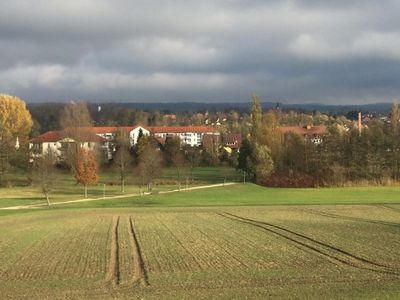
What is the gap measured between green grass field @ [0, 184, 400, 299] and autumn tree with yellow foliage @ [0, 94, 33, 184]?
6343 centimetres

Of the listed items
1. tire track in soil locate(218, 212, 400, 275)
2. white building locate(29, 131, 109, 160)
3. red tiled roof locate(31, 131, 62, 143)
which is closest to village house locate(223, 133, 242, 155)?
white building locate(29, 131, 109, 160)

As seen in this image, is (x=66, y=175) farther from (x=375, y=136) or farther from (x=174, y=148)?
(x=375, y=136)

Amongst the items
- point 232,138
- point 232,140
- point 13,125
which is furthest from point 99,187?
point 232,138

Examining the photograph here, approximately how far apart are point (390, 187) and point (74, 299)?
248 ft

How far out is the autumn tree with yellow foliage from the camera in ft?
333

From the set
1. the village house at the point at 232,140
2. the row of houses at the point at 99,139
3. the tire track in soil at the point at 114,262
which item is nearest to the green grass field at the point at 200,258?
the tire track in soil at the point at 114,262

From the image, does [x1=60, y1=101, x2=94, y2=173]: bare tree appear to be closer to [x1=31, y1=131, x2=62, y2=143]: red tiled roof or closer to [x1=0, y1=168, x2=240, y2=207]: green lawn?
[x1=0, y1=168, x2=240, y2=207]: green lawn

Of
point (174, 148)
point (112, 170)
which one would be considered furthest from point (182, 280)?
point (174, 148)

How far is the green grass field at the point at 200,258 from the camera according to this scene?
16.4 m

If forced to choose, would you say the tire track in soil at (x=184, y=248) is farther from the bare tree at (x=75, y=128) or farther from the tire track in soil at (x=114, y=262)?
the bare tree at (x=75, y=128)

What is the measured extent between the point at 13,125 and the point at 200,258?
343 feet

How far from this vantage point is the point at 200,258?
22.0 meters

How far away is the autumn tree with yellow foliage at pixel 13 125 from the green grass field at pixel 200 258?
63.4 metres

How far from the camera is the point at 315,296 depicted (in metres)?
15.1
